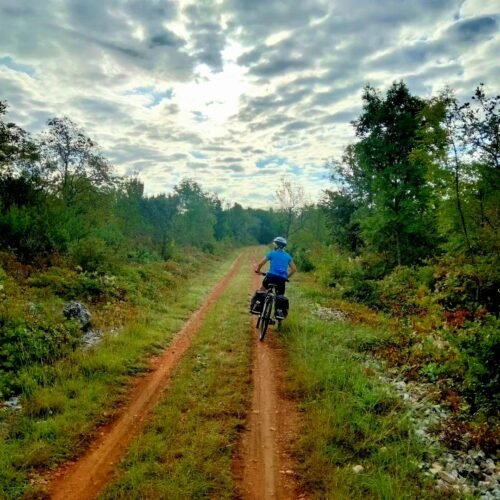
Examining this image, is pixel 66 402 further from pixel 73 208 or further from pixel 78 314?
pixel 73 208

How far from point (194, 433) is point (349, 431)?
219 centimetres

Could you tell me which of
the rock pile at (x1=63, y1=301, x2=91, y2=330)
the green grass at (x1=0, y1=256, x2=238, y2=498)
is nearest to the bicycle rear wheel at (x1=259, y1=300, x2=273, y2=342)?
the green grass at (x1=0, y1=256, x2=238, y2=498)

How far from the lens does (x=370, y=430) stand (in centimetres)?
560

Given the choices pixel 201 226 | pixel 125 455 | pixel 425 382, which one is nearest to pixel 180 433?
pixel 125 455

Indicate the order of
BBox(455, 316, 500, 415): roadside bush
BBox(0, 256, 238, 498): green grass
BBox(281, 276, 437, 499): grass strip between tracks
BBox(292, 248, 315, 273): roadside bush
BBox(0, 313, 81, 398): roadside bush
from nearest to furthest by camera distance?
BBox(281, 276, 437, 499): grass strip between tracks → BBox(0, 256, 238, 498): green grass → BBox(455, 316, 500, 415): roadside bush → BBox(0, 313, 81, 398): roadside bush → BBox(292, 248, 315, 273): roadside bush

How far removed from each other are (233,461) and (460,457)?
297 cm

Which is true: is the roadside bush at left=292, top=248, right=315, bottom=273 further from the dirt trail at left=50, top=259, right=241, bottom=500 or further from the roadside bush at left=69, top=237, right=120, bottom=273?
the dirt trail at left=50, top=259, right=241, bottom=500

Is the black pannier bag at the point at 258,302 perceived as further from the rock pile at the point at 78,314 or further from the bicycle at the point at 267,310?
the rock pile at the point at 78,314

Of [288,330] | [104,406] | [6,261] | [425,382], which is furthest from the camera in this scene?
[6,261]

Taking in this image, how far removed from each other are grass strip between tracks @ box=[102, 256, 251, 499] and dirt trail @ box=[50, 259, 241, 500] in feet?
0.59

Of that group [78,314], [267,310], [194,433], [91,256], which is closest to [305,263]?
[91,256]

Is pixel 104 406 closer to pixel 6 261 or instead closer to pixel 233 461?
pixel 233 461

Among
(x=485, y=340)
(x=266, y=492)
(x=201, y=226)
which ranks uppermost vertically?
(x=201, y=226)

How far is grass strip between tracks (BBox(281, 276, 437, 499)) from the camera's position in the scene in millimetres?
4484
